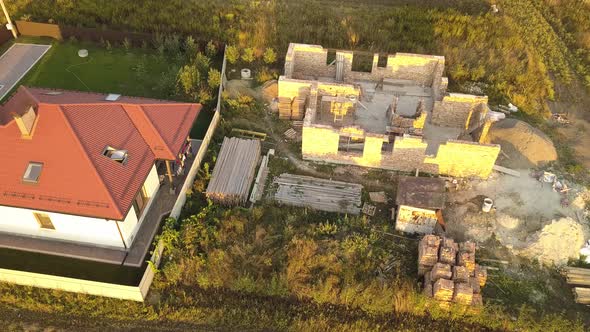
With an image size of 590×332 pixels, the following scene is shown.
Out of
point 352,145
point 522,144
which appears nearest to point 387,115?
point 352,145

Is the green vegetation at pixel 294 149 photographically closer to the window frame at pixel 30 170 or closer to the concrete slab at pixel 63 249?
the concrete slab at pixel 63 249

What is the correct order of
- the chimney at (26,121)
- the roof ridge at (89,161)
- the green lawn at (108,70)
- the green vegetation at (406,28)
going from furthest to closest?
1. the green vegetation at (406,28)
2. the green lawn at (108,70)
3. the chimney at (26,121)
4. the roof ridge at (89,161)

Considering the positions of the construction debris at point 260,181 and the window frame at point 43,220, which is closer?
the window frame at point 43,220

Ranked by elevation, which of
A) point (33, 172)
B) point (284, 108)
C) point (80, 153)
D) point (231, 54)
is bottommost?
point (284, 108)

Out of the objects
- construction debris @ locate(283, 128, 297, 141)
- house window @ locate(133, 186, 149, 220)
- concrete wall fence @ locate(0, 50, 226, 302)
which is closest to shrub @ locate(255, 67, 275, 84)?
construction debris @ locate(283, 128, 297, 141)

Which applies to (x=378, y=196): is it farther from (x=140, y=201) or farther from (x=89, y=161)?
(x=89, y=161)

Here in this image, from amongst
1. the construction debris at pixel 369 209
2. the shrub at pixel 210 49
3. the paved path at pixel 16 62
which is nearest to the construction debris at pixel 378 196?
the construction debris at pixel 369 209

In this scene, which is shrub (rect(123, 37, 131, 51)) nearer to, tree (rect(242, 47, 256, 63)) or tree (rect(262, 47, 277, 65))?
tree (rect(242, 47, 256, 63))
